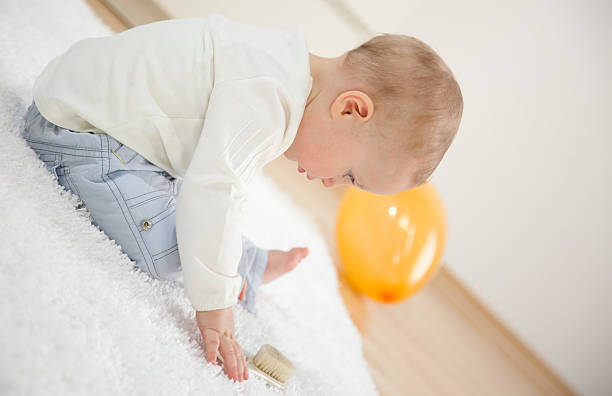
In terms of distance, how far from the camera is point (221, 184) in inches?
27.8

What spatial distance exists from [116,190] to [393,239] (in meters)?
0.69

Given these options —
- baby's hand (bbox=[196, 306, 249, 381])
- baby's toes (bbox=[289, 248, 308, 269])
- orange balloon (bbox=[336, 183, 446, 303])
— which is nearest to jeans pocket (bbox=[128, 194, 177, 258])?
baby's hand (bbox=[196, 306, 249, 381])

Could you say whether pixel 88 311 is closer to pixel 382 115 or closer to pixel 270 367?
pixel 270 367

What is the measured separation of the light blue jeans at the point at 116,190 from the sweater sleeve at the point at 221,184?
58mm

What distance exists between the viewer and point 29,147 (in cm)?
77

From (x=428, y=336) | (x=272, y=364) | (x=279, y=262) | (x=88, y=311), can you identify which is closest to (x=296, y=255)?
(x=279, y=262)

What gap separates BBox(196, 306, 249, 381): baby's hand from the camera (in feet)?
2.36

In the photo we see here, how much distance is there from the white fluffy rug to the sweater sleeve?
0.08 meters

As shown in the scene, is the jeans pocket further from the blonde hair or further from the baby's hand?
the blonde hair

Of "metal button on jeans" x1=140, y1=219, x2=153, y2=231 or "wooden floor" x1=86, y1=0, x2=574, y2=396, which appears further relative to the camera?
"wooden floor" x1=86, y1=0, x2=574, y2=396

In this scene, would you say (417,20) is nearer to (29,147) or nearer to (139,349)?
(29,147)

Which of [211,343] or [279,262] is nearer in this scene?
[211,343]

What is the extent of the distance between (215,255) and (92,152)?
23 centimetres

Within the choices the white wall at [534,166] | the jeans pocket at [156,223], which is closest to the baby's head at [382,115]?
the jeans pocket at [156,223]
